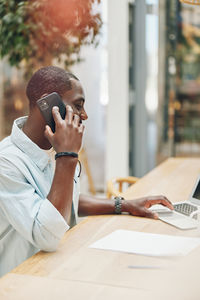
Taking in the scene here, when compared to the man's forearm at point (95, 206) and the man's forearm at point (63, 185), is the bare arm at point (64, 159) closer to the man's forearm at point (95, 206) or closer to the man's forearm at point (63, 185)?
the man's forearm at point (63, 185)

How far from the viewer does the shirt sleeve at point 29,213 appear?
143 centimetres

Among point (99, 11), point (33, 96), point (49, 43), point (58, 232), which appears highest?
point (99, 11)

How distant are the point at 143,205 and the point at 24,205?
0.73 m

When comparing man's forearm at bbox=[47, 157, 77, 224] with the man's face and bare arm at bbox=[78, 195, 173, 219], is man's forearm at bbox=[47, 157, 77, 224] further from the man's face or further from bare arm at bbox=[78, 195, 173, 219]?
bare arm at bbox=[78, 195, 173, 219]

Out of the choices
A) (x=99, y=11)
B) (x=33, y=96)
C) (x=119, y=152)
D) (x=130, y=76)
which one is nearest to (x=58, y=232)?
(x=33, y=96)

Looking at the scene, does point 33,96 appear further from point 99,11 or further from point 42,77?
point 99,11

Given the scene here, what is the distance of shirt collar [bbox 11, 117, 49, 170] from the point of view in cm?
161

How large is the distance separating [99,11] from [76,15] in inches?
18.9

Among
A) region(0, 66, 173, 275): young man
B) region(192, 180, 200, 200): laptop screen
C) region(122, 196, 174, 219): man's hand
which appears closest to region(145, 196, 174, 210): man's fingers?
region(122, 196, 174, 219): man's hand

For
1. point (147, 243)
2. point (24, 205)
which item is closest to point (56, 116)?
point (24, 205)

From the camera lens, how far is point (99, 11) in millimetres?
3779

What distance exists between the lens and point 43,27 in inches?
134

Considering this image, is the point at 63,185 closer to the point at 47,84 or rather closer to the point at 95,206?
the point at 47,84

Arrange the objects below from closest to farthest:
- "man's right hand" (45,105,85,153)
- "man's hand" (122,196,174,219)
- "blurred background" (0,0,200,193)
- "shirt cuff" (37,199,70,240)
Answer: "shirt cuff" (37,199,70,240), "man's right hand" (45,105,85,153), "man's hand" (122,196,174,219), "blurred background" (0,0,200,193)
